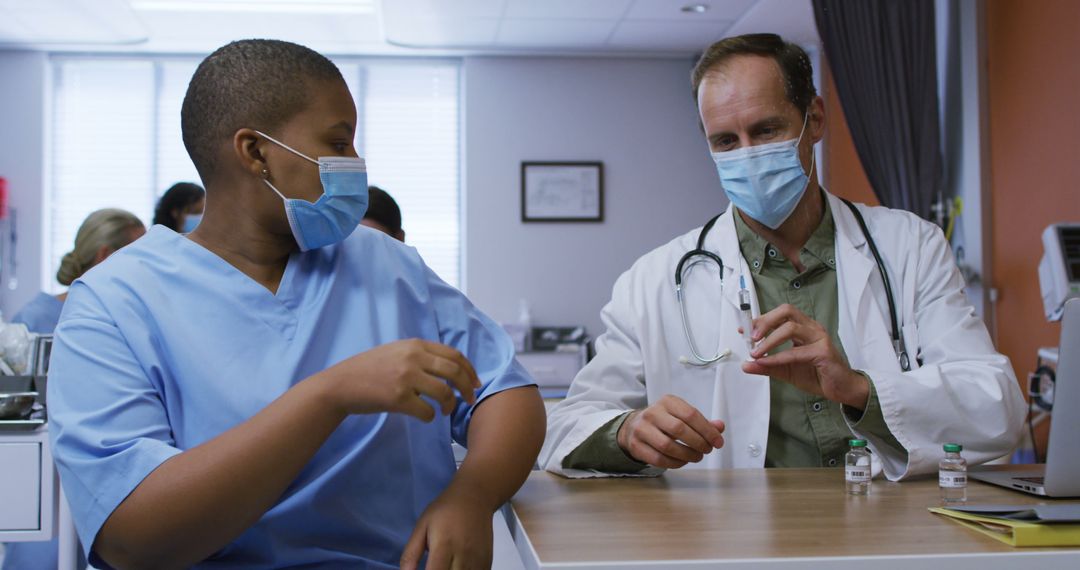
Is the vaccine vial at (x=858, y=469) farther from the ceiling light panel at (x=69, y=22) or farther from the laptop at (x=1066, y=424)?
the ceiling light panel at (x=69, y=22)

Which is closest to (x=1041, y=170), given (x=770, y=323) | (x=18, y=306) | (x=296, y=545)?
(x=770, y=323)

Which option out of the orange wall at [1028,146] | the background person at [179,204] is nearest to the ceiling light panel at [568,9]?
the orange wall at [1028,146]

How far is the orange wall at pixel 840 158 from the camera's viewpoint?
4660 mm

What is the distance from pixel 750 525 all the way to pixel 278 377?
574 millimetres

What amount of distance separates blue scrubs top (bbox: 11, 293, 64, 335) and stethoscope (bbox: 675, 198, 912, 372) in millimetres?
2496

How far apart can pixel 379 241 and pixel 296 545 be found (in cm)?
44

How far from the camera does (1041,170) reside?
3.31 meters

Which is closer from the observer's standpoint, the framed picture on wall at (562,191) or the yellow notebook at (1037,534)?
the yellow notebook at (1037,534)

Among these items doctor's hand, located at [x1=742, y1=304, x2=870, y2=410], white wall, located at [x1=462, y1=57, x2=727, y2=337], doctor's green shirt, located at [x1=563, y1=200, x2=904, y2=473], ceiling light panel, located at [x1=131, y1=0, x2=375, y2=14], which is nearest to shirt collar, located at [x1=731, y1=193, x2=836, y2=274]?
doctor's green shirt, located at [x1=563, y1=200, x2=904, y2=473]

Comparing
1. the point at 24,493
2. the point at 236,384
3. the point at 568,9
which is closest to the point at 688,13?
the point at 568,9

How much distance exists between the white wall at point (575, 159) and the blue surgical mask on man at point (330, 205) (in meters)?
4.43

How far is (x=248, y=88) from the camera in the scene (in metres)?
1.14

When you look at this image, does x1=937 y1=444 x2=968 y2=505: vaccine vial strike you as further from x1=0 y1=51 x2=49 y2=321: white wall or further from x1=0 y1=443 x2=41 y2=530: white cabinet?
x1=0 y1=51 x2=49 y2=321: white wall

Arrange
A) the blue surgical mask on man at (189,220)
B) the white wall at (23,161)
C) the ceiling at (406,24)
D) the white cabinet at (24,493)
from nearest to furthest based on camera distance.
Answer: the white cabinet at (24,493)
the blue surgical mask on man at (189,220)
the ceiling at (406,24)
the white wall at (23,161)
